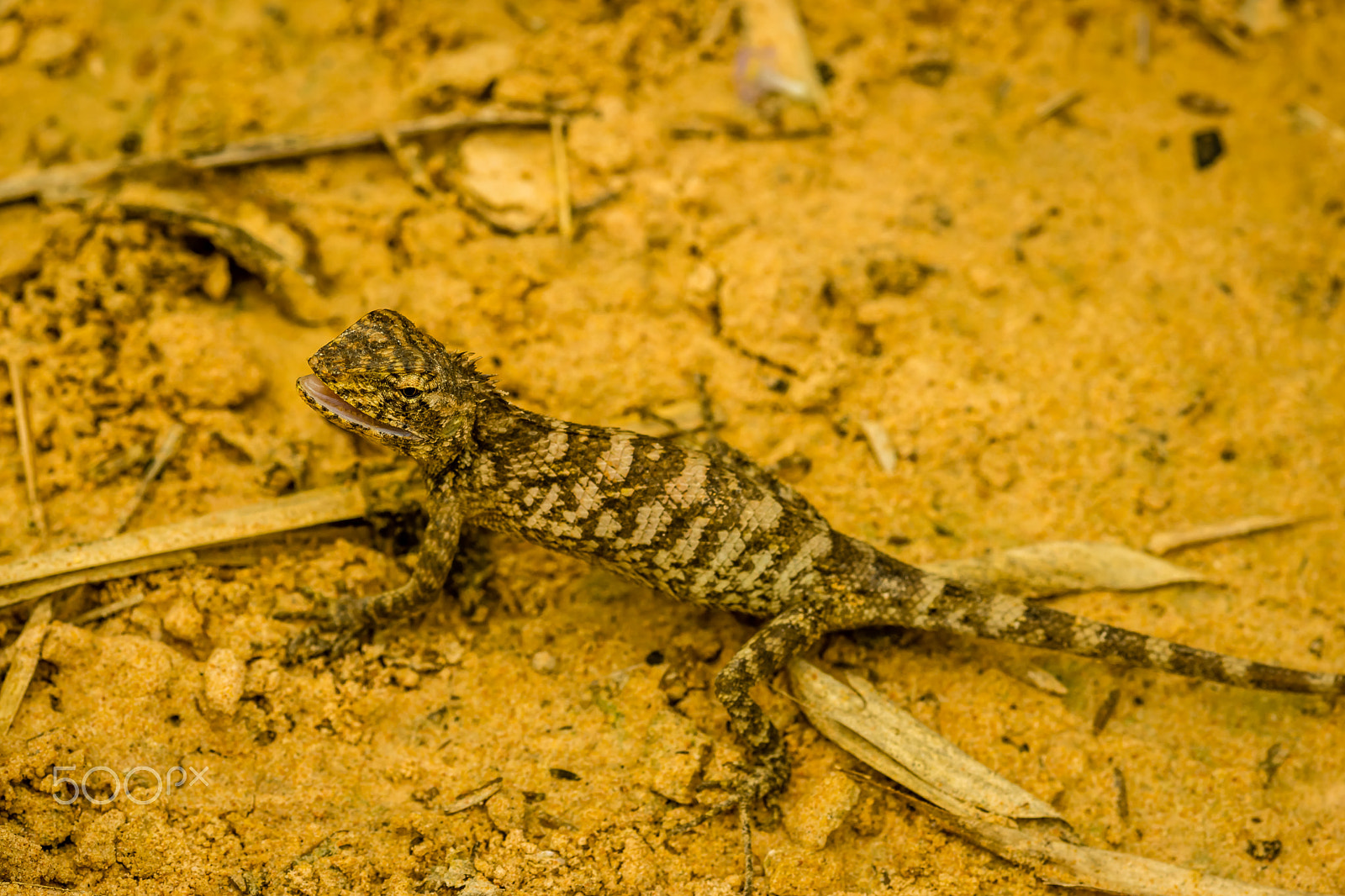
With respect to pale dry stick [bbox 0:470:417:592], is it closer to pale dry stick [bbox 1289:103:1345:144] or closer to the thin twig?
the thin twig

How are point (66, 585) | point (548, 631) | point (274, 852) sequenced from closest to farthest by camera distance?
point (274, 852) < point (66, 585) < point (548, 631)

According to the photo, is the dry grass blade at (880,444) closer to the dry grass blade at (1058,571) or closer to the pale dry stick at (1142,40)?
the dry grass blade at (1058,571)

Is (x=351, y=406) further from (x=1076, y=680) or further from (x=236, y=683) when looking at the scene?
(x=1076, y=680)

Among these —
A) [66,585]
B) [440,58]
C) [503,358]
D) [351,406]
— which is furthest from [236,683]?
[440,58]

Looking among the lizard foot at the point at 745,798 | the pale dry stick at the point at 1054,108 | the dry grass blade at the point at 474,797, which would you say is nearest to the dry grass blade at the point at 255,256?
the dry grass blade at the point at 474,797

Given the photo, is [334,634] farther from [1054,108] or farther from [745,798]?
[1054,108]

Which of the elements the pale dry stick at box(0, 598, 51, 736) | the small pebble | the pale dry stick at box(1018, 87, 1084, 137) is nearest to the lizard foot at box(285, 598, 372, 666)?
the small pebble

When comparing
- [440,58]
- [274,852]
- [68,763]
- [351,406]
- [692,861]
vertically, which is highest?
[440,58]
